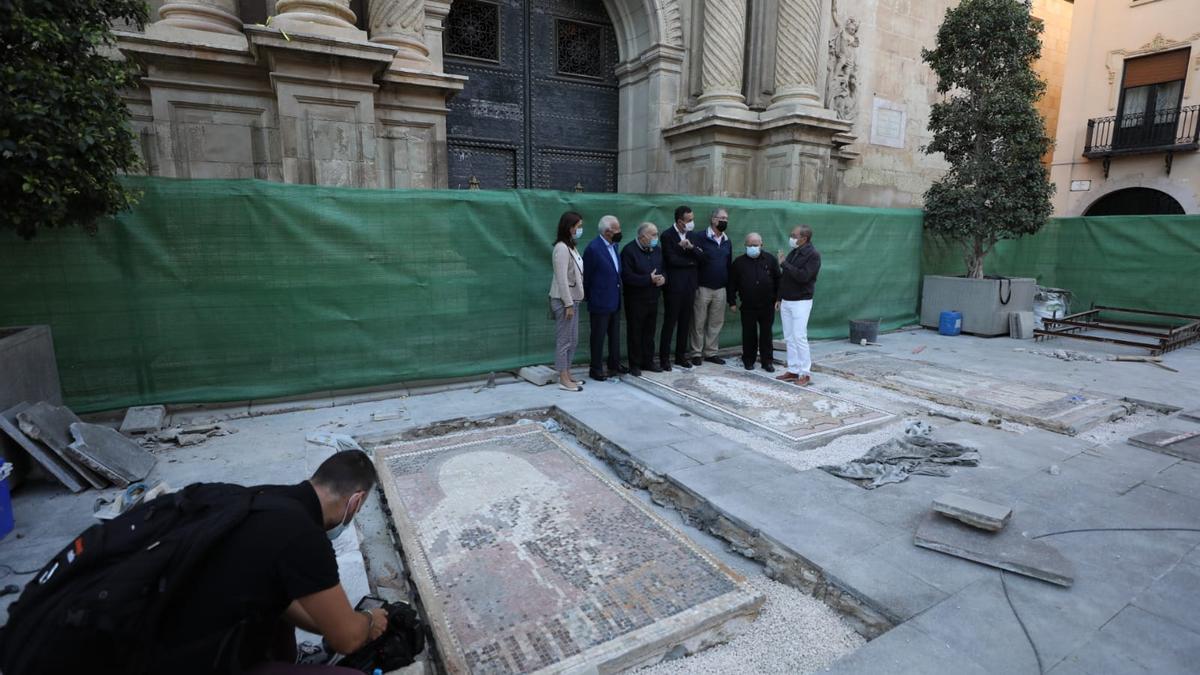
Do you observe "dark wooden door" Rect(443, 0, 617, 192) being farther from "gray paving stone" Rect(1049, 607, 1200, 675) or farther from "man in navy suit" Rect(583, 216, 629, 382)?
"gray paving stone" Rect(1049, 607, 1200, 675)

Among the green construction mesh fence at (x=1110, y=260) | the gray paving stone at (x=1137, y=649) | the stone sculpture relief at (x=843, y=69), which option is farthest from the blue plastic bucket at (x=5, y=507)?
the stone sculpture relief at (x=843, y=69)

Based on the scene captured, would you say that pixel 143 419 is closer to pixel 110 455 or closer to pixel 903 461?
pixel 110 455

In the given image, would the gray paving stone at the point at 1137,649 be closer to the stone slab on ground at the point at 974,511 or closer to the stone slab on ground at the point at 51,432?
the stone slab on ground at the point at 974,511

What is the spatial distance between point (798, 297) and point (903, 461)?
2634mm

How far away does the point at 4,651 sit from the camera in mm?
1491

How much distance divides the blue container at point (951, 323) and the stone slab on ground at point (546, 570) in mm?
8327

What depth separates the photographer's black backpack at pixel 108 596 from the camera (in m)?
1.45

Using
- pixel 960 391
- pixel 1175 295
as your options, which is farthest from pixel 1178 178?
pixel 960 391

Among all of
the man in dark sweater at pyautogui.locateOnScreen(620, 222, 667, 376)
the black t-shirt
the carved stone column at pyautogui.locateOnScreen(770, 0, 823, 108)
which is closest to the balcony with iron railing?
the carved stone column at pyautogui.locateOnScreen(770, 0, 823, 108)

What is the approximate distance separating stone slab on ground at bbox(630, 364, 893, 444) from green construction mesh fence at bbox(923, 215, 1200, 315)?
6.28m

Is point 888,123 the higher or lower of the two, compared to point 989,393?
higher

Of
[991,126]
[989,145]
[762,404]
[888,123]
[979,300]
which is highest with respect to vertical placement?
[888,123]

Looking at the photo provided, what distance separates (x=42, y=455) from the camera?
3818 millimetres

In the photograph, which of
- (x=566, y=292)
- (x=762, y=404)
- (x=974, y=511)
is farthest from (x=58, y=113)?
(x=974, y=511)
